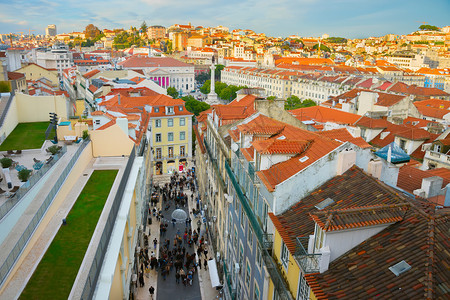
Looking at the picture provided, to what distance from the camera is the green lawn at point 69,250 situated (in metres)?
11.9

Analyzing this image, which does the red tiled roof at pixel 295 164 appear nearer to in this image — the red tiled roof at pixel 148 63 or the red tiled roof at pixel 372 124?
the red tiled roof at pixel 372 124

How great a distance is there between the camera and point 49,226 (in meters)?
16.0

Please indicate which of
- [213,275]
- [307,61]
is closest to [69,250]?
[213,275]

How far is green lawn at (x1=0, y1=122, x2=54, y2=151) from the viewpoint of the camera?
22.5 m

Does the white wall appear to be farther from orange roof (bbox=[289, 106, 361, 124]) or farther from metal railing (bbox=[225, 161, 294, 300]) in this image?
orange roof (bbox=[289, 106, 361, 124])

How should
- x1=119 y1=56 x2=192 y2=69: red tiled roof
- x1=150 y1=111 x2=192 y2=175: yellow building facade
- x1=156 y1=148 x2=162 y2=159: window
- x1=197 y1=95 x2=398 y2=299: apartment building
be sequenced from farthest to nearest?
x1=119 y1=56 x2=192 y2=69: red tiled roof < x1=156 y1=148 x2=162 y2=159: window < x1=150 y1=111 x2=192 y2=175: yellow building facade < x1=197 y1=95 x2=398 y2=299: apartment building

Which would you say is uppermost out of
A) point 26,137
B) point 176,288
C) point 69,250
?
point 26,137

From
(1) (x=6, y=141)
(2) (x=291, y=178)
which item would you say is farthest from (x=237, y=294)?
(1) (x=6, y=141)

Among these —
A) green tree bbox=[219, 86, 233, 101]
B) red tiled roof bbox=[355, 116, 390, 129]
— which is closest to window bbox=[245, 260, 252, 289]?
red tiled roof bbox=[355, 116, 390, 129]

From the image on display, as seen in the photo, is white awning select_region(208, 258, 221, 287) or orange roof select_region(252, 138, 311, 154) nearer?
orange roof select_region(252, 138, 311, 154)

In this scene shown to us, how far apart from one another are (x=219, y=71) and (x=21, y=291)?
154m

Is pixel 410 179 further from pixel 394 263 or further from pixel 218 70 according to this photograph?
pixel 218 70

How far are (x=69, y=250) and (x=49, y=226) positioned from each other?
7.85ft

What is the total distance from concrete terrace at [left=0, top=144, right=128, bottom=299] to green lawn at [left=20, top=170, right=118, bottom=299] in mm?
228
